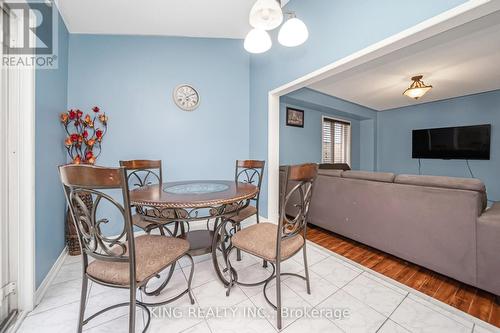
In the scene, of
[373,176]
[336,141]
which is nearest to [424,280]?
[373,176]

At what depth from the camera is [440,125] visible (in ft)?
15.0

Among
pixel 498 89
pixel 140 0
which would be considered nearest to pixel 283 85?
pixel 140 0

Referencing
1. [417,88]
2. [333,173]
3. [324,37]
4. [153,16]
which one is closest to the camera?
[324,37]

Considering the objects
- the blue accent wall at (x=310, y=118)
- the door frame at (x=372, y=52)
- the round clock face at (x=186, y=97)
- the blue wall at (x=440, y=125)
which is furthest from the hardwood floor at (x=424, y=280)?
the blue wall at (x=440, y=125)

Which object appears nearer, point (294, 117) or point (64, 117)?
point (64, 117)

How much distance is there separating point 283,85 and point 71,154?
2511 mm

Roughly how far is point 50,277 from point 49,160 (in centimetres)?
96

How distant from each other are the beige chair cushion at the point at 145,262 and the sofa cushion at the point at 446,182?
1990 mm

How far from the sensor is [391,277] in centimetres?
171

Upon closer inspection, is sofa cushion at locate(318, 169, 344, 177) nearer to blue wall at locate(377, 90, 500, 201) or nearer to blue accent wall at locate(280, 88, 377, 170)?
blue accent wall at locate(280, 88, 377, 170)

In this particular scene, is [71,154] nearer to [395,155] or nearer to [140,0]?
[140,0]

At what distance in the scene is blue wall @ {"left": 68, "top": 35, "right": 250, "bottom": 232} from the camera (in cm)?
230

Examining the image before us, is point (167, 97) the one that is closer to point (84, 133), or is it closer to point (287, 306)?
point (84, 133)

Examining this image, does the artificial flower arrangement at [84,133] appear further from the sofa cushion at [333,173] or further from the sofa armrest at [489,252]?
the sofa armrest at [489,252]
